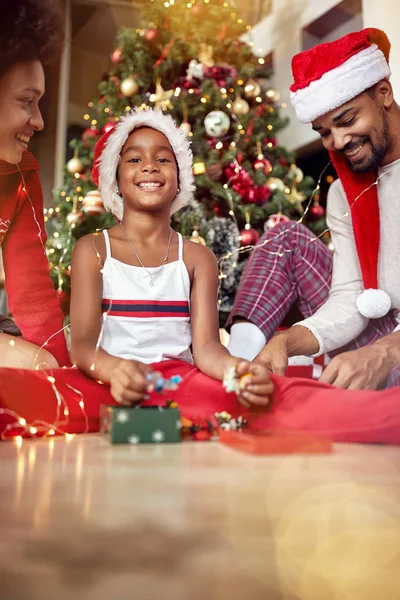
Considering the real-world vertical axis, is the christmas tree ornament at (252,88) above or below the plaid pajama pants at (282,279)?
above

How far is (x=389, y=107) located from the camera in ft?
2.93

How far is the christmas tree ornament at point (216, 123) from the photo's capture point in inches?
64.2

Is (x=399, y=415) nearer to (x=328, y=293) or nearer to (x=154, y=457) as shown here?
(x=154, y=457)

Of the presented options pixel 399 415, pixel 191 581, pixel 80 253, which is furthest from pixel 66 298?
pixel 191 581

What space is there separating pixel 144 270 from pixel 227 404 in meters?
0.24

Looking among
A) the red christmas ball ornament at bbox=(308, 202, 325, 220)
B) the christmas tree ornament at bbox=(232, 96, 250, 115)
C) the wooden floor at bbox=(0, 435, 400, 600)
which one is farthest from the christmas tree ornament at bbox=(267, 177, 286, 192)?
the wooden floor at bbox=(0, 435, 400, 600)

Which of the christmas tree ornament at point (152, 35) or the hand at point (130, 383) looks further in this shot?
the christmas tree ornament at point (152, 35)

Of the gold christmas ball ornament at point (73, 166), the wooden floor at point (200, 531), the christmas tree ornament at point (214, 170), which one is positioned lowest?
the wooden floor at point (200, 531)

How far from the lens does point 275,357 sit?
84 cm

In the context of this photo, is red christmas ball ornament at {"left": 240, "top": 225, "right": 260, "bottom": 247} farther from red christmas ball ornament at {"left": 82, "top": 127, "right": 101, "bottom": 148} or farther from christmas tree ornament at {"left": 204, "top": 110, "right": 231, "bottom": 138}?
red christmas ball ornament at {"left": 82, "top": 127, "right": 101, "bottom": 148}

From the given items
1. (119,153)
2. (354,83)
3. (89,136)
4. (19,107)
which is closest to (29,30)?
(19,107)

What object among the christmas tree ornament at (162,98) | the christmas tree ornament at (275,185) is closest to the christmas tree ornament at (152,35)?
the christmas tree ornament at (162,98)

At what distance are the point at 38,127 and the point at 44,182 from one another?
0.30 ft

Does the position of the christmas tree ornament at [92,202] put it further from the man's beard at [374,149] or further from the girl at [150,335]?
the man's beard at [374,149]
